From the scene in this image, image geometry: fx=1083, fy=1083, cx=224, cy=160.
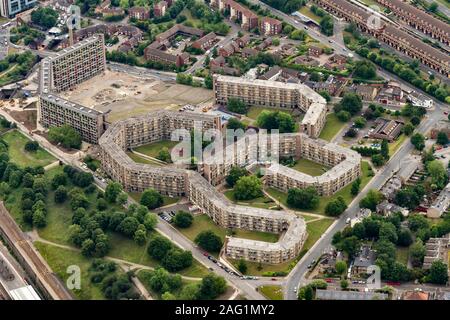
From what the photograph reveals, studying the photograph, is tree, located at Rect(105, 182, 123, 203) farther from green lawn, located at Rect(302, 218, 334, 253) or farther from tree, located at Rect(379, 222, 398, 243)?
tree, located at Rect(379, 222, 398, 243)

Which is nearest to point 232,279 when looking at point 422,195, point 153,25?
point 422,195

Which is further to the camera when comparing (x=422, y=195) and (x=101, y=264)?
(x=422, y=195)

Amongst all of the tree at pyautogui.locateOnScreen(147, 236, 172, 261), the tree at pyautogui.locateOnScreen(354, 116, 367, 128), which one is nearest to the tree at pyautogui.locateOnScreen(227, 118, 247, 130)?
the tree at pyautogui.locateOnScreen(354, 116, 367, 128)

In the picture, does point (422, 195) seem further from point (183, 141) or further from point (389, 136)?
point (183, 141)

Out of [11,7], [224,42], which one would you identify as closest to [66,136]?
[224,42]

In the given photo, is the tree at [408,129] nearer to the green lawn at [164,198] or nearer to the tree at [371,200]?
the tree at [371,200]

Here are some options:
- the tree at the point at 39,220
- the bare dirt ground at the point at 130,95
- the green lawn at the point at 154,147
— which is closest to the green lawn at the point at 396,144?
the green lawn at the point at 154,147

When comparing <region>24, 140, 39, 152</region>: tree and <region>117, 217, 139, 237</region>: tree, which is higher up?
<region>117, 217, 139, 237</region>: tree
